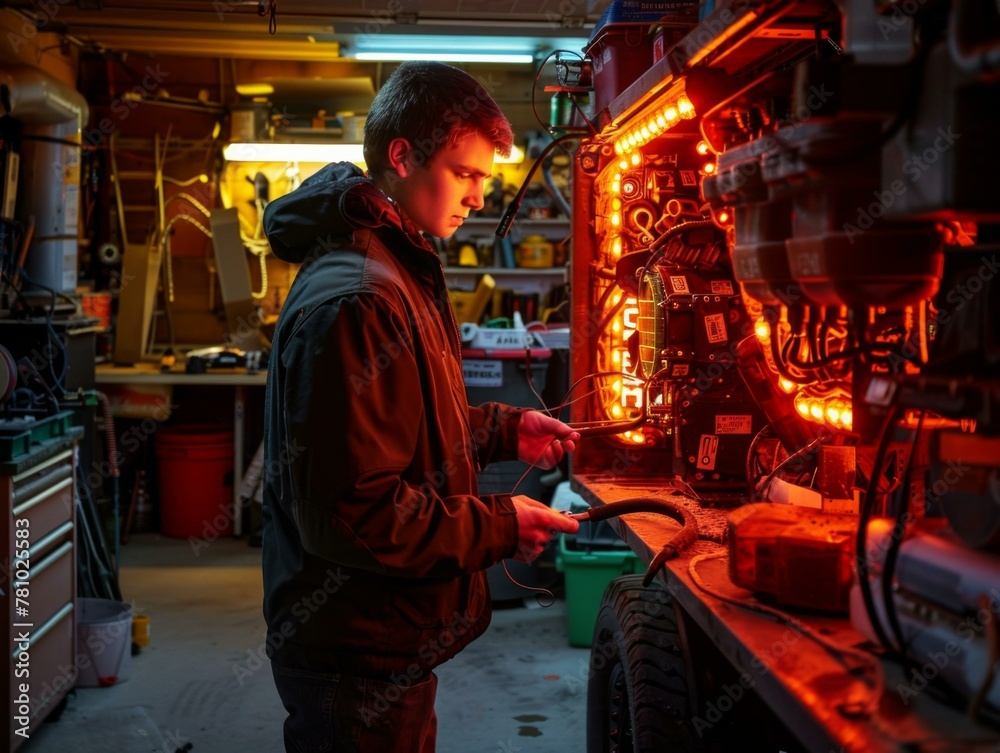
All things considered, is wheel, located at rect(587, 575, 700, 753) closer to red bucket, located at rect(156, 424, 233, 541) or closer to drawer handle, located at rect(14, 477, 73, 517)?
drawer handle, located at rect(14, 477, 73, 517)

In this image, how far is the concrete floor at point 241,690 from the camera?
3750 mm

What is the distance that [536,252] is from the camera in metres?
7.09

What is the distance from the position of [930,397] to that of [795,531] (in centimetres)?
44

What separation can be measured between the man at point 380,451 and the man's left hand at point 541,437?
1.27 feet

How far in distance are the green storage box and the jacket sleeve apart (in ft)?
9.29

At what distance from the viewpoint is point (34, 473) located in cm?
353

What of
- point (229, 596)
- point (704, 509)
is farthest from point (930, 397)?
point (229, 596)

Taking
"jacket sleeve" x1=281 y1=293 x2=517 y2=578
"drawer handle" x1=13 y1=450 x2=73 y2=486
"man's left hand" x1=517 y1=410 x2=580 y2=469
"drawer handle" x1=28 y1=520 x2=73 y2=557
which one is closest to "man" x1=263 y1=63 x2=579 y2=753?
"jacket sleeve" x1=281 y1=293 x2=517 y2=578

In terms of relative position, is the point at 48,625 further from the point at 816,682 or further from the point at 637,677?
the point at 816,682

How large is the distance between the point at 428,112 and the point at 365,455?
0.66 metres

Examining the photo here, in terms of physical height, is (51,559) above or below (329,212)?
below

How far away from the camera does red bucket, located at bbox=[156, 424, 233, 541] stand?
658cm

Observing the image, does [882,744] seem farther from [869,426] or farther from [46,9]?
[46,9]

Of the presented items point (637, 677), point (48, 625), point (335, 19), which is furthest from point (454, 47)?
point (637, 677)
